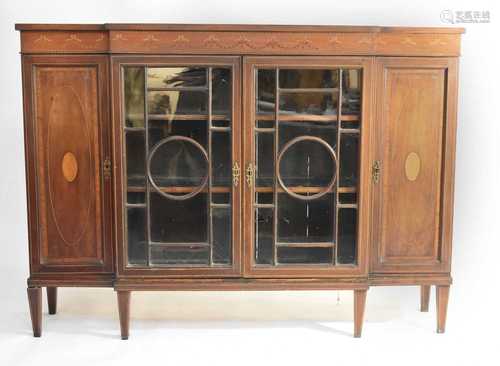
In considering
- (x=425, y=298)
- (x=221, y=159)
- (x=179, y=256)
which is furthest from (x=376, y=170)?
(x=179, y=256)

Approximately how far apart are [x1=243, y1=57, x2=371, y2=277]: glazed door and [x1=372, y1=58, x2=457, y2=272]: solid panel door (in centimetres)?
11

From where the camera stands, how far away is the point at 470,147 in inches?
148

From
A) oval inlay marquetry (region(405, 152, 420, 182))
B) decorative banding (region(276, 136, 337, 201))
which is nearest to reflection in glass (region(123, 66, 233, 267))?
decorative banding (region(276, 136, 337, 201))

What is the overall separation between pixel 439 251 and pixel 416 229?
6.3 inches

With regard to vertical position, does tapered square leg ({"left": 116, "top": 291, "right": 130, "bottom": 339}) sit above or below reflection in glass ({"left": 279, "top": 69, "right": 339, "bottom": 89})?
below

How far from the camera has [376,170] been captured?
2982mm

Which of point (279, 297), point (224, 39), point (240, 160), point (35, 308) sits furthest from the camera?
point (279, 297)

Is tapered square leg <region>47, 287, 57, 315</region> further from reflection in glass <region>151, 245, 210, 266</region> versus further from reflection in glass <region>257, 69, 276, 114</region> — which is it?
reflection in glass <region>257, 69, 276, 114</region>

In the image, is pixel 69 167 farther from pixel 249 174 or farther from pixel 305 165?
pixel 305 165

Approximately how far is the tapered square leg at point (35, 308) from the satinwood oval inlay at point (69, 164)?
11.2 inches

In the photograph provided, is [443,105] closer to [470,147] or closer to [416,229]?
[416,229]

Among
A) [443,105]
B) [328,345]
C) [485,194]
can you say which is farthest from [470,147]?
[328,345]

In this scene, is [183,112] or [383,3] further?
[383,3]

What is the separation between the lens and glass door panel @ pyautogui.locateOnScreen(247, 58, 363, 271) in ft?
9.58
